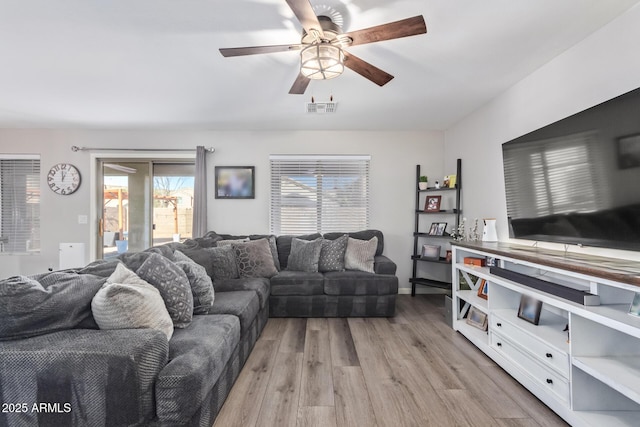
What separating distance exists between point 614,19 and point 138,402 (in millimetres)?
3579

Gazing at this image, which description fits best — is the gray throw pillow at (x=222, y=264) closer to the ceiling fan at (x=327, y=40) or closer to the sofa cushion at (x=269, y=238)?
the sofa cushion at (x=269, y=238)

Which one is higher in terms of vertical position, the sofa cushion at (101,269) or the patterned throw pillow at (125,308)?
the sofa cushion at (101,269)

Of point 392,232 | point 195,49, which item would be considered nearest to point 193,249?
point 195,49

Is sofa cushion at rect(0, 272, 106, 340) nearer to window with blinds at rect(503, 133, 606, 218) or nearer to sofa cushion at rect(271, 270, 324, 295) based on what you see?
sofa cushion at rect(271, 270, 324, 295)

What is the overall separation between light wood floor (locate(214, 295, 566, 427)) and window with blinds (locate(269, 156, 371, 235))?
1752 mm

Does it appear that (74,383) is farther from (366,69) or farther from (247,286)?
(366,69)

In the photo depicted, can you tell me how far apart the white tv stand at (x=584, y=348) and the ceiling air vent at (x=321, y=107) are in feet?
7.68

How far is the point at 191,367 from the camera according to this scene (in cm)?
138

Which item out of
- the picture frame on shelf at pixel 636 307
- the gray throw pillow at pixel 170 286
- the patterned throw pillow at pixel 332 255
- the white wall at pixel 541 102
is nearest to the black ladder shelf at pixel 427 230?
the white wall at pixel 541 102

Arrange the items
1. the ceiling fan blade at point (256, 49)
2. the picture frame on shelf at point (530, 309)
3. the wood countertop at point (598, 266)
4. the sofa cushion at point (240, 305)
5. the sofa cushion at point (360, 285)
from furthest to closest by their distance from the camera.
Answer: the sofa cushion at point (360, 285) < the sofa cushion at point (240, 305) < the picture frame on shelf at point (530, 309) < the ceiling fan blade at point (256, 49) < the wood countertop at point (598, 266)

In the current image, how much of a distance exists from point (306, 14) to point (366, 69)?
716 millimetres

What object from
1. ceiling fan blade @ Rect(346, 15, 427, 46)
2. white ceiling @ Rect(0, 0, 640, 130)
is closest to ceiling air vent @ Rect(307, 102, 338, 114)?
white ceiling @ Rect(0, 0, 640, 130)

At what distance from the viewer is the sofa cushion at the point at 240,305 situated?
2240mm

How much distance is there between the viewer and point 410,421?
1.68m
